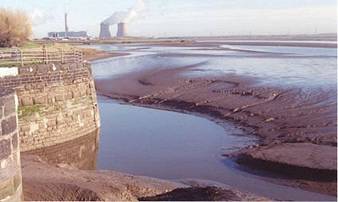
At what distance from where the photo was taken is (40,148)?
15.9 meters

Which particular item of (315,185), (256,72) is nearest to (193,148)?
(315,185)

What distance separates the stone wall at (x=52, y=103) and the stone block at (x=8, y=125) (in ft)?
30.9

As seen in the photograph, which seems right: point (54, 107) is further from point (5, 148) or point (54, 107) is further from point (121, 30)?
point (121, 30)

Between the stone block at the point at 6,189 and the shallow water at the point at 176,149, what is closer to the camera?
the stone block at the point at 6,189

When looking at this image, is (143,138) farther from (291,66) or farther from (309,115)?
(291,66)

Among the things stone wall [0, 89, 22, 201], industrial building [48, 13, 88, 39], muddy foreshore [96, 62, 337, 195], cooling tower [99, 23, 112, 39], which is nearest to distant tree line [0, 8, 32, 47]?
muddy foreshore [96, 62, 337, 195]

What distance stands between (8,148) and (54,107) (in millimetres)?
10699

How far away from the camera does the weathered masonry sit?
51.3ft

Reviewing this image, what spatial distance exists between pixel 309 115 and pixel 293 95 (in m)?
4.34

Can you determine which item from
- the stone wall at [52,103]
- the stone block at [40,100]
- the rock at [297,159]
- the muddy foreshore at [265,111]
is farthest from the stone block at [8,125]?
the stone block at [40,100]

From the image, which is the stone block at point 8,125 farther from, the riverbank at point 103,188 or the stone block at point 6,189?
the riverbank at point 103,188

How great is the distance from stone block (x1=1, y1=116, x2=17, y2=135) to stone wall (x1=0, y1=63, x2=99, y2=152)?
940 centimetres

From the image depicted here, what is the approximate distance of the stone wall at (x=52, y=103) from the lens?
51.4 feet

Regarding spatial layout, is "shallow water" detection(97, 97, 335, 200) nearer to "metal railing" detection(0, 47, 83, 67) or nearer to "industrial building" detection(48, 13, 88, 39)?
"metal railing" detection(0, 47, 83, 67)
